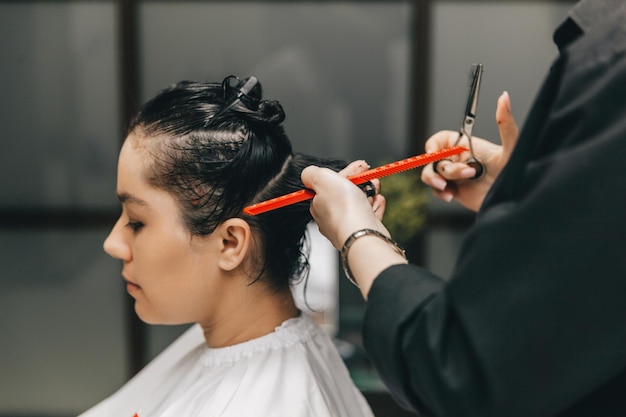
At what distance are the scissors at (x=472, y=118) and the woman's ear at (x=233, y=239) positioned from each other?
0.37 meters

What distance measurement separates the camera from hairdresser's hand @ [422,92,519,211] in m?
1.18

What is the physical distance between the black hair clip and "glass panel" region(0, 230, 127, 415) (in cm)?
222

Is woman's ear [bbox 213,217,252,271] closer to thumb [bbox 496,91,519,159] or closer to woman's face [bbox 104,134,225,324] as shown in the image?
woman's face [bbox 104,134,225,324]

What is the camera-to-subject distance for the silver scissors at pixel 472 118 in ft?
3.78

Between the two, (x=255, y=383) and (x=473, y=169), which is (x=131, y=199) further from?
(x=473, y=169)

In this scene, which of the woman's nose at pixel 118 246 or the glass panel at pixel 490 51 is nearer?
the woman's nose at pixel 118 246

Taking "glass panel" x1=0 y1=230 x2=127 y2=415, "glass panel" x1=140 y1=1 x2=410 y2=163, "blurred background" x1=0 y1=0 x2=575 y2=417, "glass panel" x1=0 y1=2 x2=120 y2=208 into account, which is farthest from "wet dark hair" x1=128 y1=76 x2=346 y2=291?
"glass panel" x1=0 y1=230 x2=127 y2=415

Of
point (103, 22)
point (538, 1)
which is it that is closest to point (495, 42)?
point (538, 1)

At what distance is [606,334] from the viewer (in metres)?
0.68

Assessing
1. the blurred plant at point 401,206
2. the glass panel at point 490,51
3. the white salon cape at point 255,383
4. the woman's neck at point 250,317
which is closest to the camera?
the white salon cape at point 255,383

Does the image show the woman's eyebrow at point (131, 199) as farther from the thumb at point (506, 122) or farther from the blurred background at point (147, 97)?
the blurred background at point (147, 97)

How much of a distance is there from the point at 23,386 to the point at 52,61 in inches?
62.7

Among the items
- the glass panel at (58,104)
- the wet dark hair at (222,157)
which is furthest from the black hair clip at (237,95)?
the glass panel at (58,104)

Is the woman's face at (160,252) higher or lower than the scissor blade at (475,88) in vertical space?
lower
